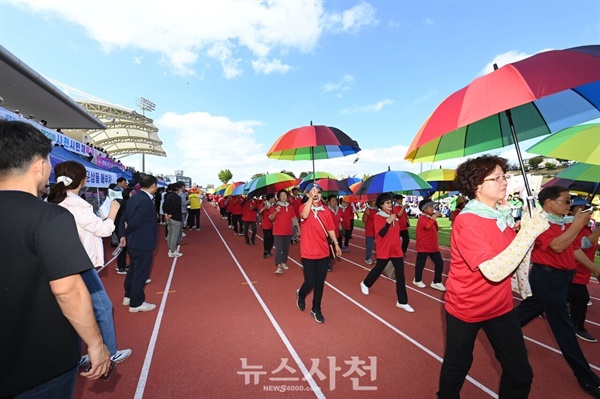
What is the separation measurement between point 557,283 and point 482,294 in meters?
1.60

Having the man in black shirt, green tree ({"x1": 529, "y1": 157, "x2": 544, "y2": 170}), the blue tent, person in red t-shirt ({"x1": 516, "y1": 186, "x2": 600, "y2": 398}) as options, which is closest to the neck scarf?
person in red t-shirt ({"x1": 516, "y1": 186, "x2": 600, "y2": 398})

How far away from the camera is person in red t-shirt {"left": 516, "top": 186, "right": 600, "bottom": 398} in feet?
8.66

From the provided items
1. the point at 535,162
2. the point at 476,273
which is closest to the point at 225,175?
the point at 535,162

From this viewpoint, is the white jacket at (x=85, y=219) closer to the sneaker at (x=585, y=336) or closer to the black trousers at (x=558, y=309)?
the black trousers at (x=558, y=309)

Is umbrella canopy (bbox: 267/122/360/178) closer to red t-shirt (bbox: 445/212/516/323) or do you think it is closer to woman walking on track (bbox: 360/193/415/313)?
woman walking on track (bbox: 360/193/415/313)

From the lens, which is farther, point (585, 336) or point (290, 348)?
point (585, 336)

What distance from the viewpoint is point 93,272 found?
2.54 meters

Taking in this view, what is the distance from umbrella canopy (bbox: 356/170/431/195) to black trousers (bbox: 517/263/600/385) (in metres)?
2.79

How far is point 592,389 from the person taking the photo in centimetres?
263

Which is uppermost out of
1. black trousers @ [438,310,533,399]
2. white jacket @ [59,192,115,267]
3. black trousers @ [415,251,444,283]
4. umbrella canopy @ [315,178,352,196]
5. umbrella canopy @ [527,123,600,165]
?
umbrella canopy @ [527,123,600,165]

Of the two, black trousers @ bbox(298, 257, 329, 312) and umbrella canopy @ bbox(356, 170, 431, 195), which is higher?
umbrella canopy @ bbox(356, 170, 431, 195)

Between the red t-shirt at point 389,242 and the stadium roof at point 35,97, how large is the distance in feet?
36.2

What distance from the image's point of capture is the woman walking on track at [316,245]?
4129 mm

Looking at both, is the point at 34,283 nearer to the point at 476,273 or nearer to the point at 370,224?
the point at 476,273
